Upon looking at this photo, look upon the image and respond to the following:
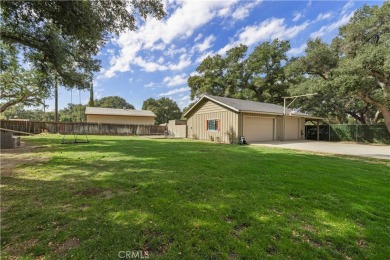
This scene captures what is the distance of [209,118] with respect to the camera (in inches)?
663

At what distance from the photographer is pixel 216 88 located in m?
31.1

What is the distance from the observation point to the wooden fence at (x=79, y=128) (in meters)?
20.4

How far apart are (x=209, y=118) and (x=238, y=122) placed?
3235mm

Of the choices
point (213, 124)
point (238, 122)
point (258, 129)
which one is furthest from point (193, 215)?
point (258, 129)

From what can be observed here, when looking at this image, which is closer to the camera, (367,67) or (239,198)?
(239,198)

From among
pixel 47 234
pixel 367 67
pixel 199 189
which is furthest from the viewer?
pixel 367 67

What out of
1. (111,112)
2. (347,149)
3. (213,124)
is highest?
(111,112)

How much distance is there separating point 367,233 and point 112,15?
7.65 meters

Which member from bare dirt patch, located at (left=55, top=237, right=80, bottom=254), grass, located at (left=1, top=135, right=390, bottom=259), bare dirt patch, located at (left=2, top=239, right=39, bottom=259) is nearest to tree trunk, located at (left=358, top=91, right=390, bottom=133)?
grass, located at (left=1, top=135, right=390, bottom=259)

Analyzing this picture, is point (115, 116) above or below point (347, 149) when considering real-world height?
above

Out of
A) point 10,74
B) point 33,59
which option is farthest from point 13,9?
point 10,74

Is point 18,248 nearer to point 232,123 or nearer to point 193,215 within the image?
point 193,215

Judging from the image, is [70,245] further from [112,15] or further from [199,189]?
[112,15]

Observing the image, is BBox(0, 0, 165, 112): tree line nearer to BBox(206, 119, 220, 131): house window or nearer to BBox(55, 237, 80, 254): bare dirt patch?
BBox(55, 237, 80, 254): bare dirt patch
